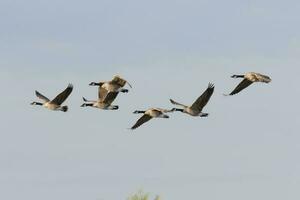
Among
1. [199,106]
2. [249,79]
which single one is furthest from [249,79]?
[199,106]

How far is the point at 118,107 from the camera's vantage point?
12731 cm

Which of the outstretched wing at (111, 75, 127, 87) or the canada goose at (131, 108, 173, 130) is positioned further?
the canada goose at (131, 108, 173, 130)

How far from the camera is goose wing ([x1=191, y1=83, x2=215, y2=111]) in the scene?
12388 cm

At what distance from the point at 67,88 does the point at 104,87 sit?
637 cm

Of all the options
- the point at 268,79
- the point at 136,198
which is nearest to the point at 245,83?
the point at 268,79

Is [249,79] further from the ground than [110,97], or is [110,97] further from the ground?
[249,79]

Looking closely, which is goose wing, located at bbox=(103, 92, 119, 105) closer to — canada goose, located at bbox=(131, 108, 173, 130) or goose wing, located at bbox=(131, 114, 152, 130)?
canada goose, located at bbox=(131, 108, 173, 130)

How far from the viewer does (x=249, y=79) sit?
13400cm

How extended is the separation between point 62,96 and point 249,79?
19089 millimetres

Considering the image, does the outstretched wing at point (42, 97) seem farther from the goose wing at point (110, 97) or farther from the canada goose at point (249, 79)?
the canada goose at point (249, 79)

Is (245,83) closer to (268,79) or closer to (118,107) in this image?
(268,79)

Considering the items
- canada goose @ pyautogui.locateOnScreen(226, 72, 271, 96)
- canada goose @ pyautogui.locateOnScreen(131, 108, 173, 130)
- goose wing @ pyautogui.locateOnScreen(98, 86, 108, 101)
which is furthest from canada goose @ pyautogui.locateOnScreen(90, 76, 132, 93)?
canada goose @ pyautogui.locateOnScreen(226, 72, 271, 96)

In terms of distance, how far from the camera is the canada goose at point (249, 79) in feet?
429

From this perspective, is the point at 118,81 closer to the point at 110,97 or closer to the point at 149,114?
the point at 110,97
